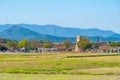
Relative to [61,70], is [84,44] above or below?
above

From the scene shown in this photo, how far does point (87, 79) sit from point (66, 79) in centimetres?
174

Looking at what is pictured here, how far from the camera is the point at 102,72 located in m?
37.7

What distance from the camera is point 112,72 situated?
1454 inches

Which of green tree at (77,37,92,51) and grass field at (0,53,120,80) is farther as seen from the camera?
green tree at (77,37,92,51)

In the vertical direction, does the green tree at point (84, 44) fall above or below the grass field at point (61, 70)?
above

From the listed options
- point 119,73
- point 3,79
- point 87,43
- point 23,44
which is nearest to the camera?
point 3,79

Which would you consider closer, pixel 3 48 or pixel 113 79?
pixel 113 79

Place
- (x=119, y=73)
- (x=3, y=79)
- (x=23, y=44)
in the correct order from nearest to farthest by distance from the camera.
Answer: (x=3, y=79) → (x=119, y=73) → (x=23, y=44)

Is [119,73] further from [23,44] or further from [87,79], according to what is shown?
[23,44]

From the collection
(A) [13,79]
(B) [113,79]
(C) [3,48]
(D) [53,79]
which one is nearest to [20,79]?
(A) [13,79]

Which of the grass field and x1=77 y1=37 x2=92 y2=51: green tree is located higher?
x1=77 y1=37 x2=92 y2=51: green tree

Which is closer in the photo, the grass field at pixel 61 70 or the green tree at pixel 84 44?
the grass field at pixel 61 70

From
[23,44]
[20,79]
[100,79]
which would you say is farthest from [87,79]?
[23,44]

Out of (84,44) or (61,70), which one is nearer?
(61,70)
